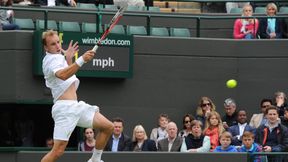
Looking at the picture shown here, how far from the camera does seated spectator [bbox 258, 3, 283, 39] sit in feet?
66.9

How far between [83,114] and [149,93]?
241 inches

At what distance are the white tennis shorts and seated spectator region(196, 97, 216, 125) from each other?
521 cm

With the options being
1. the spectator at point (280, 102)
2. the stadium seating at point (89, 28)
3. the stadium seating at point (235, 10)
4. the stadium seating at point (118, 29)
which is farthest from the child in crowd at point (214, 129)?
the stadium seating at point (235, 10)

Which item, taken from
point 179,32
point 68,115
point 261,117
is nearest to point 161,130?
point 261,117

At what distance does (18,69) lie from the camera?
19031 millimetres

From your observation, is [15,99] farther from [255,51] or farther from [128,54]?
[255,51]

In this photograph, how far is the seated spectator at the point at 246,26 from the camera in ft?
66.7

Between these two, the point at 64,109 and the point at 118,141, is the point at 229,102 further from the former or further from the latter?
the point at 64,109

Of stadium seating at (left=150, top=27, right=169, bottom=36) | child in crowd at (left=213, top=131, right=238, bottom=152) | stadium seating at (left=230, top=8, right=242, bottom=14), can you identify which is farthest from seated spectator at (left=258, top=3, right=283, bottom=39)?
child in crowd at (left=213, top=131, right=238, bottom=152)

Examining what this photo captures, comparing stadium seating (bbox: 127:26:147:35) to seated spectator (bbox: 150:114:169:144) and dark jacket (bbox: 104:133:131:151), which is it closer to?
seated spectator (bbox: 150:114:169:144)

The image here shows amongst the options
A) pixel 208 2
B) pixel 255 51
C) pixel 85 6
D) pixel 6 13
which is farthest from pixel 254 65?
pixel 6 13

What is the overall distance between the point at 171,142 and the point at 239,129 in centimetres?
131

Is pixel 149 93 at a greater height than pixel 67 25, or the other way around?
pixel 67 25

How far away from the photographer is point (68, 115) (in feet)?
45.8
